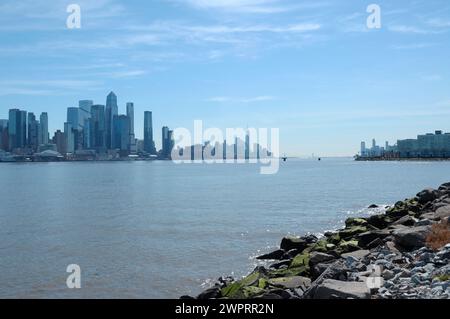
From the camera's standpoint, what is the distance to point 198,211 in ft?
157

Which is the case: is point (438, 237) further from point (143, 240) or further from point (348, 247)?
point (143, 240)

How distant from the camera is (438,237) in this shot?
1711 centimetres

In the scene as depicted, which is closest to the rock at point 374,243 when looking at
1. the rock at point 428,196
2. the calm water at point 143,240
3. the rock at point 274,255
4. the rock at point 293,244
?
the rock at point 293,244

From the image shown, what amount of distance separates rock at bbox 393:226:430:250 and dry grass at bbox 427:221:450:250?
224mm

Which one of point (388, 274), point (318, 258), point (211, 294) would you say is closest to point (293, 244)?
point (318, 258)

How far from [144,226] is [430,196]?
20767 mm

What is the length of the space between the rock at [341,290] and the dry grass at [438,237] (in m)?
4.99

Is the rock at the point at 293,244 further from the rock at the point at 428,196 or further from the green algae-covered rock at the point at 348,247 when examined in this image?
the rock at the point at 428,196

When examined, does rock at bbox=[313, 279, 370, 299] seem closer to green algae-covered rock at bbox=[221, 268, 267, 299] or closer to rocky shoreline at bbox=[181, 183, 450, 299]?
rocky shoreline at bbox=[181, 183, 450, 299]

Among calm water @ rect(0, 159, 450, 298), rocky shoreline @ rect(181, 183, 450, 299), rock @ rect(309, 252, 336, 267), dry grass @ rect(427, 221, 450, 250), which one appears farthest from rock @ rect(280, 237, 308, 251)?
dry grass @ rect(427, 221, 450, 250)

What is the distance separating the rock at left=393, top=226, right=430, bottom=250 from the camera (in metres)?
17.4

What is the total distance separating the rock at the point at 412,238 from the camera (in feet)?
57.2

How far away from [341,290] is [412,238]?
6.94 metres
